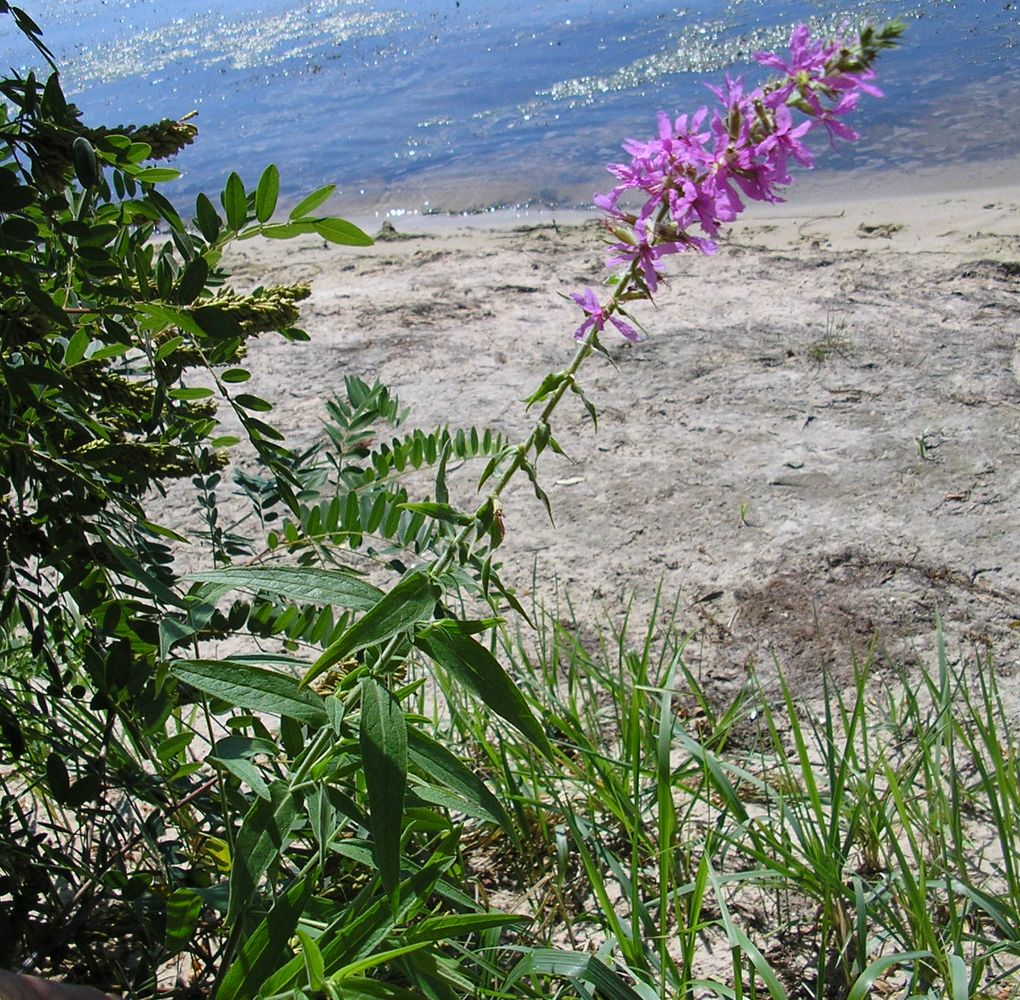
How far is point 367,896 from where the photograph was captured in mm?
1160

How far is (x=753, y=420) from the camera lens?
12.5 feet

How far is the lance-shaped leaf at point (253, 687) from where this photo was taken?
1.07 m

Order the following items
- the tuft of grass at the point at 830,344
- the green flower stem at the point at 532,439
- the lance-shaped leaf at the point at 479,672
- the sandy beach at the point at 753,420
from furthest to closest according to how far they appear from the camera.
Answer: the tuft of grass at the point at 830,344 < the sandy beach at the point at 753,420 < the green flower stem at the point at 532,439 < the lance-shaped leaf at the point at 479,672

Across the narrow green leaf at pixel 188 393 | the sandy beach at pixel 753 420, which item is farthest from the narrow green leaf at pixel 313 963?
the sandy beach at pixel 753 420

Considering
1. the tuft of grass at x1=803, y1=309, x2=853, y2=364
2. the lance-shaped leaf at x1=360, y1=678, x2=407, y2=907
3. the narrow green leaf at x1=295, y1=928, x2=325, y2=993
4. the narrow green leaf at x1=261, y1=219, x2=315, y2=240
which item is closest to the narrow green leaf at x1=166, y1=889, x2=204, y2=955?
the narrow green leaf at x1=295, y1=928, x2=325, y2=993

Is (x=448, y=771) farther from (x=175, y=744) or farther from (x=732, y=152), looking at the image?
(x=732, y=152)

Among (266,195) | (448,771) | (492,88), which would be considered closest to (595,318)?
(266,195)

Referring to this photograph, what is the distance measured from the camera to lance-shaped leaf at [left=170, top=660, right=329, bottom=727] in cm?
107

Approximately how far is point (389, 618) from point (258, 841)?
0.24 m

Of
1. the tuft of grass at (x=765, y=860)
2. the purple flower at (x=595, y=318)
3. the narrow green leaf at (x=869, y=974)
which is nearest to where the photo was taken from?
the purple flower at (x=595, y=318)

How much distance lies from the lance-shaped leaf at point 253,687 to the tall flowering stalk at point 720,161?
0.19 meters

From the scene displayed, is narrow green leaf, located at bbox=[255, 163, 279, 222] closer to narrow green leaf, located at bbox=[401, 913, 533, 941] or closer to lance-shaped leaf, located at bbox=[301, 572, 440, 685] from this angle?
lance-shaped leaf, located at bbox=[301, 572, 440, 685]

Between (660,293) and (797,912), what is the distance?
137 inches

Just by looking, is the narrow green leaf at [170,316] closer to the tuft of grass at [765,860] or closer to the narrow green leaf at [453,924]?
the narrow green leaf at [453,924]
